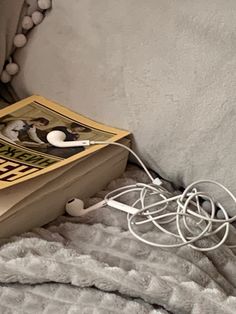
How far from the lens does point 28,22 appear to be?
1.24m

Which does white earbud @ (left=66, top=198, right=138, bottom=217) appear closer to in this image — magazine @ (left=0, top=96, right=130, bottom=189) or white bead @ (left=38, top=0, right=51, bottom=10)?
magazine @ (left=0, top=96, right=130, bottom=189)

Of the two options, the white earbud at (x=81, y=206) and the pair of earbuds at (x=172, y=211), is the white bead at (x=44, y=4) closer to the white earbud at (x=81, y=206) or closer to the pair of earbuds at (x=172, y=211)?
the pair of earbuds at (x=172, y=211)

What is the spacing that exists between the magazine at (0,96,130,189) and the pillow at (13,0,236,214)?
2 cm

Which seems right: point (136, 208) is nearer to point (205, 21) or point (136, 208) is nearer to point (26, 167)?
point (26, 167)

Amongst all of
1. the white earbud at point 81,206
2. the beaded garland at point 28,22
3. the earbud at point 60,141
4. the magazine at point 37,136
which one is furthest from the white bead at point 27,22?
the white earbud at point 81,206

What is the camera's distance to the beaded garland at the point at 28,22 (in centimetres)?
123

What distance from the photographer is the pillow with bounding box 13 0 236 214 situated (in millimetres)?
1053

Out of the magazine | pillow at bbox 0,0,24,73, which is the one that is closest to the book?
the magazine

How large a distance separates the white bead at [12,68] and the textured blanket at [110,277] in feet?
1.23

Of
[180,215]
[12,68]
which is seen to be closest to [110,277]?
[180,215]

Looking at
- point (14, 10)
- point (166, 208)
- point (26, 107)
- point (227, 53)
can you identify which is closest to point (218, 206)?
point (166, 208)

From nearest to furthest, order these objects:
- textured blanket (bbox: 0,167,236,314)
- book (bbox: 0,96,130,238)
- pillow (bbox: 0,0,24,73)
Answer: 1. textured blanket (bbox: 0,167,236,314)
2. book (bbox: 0,96,130,238)
3. pillow (bbox: 0,0,24,73)

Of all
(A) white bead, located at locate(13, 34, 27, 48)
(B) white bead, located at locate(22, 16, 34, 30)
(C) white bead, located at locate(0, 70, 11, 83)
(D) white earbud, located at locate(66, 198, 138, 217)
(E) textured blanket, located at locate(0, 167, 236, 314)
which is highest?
(B) white bead, located at locate(22, 16, 34, 30)

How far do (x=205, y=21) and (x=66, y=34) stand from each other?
0.27 m
